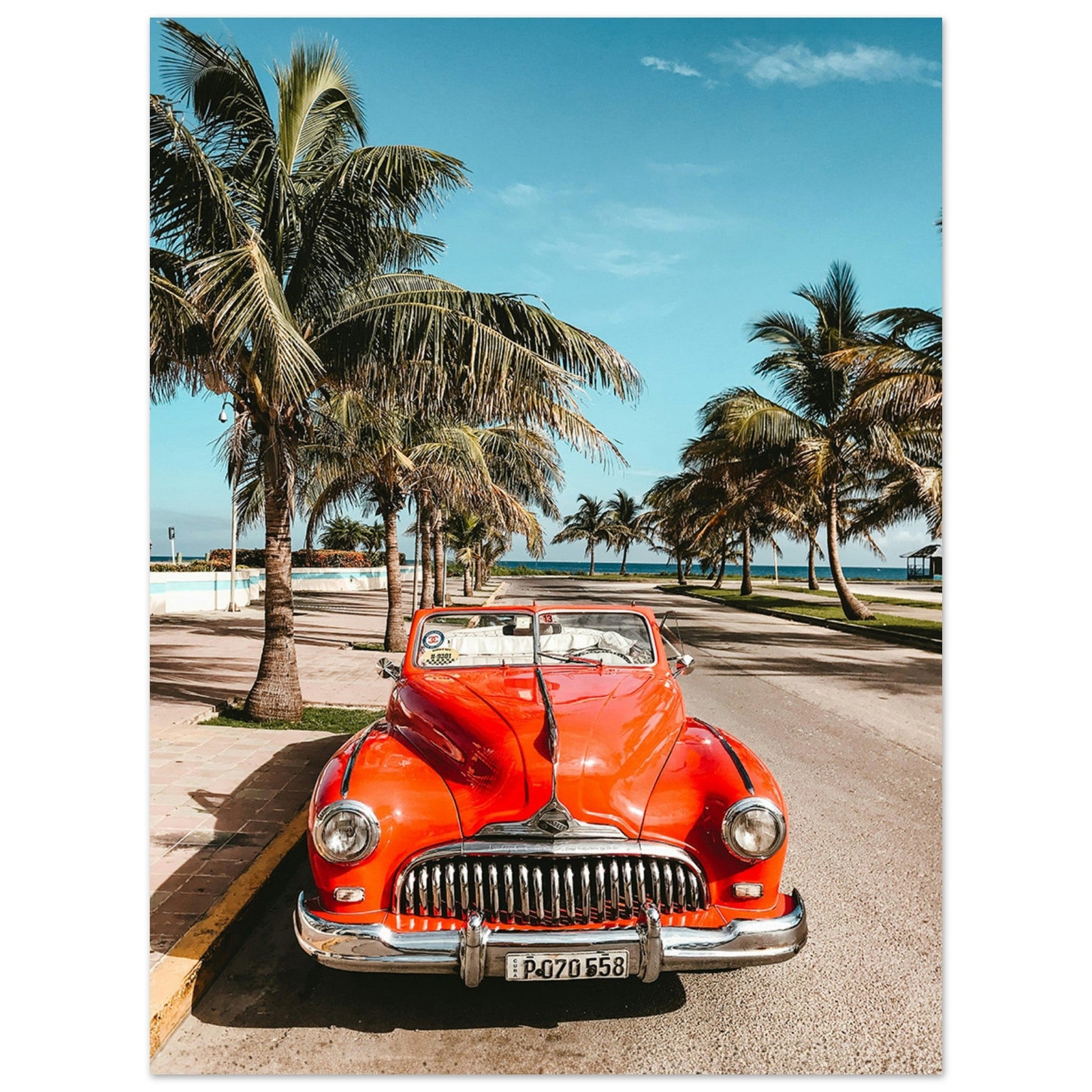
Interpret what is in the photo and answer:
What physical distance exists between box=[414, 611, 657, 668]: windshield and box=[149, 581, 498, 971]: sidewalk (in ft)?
4.39

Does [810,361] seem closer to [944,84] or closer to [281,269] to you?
[281,269]

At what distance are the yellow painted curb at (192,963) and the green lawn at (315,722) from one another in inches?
125

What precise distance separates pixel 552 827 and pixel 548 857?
96 millimetres

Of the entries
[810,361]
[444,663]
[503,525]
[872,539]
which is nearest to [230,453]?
[444,663]

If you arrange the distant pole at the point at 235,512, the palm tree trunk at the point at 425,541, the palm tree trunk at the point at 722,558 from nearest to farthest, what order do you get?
the distant pole at the point at 235,512 → the palm tree trunk at the point at 425,541 → the palm tree trunk at the point at 722,558

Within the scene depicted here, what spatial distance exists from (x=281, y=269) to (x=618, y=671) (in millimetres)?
4511

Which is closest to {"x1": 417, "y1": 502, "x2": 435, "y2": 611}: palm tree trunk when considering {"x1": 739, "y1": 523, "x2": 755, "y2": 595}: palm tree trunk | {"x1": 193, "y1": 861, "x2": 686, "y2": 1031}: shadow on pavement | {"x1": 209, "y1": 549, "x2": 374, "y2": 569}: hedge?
{"x1": 193, "y1": 861, "x2": 686, "y2": 1031}: shadow on pavement

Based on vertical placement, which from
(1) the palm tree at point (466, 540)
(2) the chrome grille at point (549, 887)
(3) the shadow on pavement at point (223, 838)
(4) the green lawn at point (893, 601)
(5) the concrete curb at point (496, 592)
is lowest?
(5) the concrete curb at point (496, 592)

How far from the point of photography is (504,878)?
8.49 ft

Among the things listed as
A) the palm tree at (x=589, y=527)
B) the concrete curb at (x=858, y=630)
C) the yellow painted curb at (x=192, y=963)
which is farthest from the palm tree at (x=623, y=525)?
the yellow painted curb at (x=192, y=963)

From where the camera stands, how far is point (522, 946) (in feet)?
7.77

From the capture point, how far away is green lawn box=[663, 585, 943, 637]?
16.1 metres

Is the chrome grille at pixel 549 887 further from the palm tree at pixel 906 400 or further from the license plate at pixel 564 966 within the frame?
the palm tree at pixel 906 400

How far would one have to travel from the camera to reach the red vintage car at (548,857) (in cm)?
241
